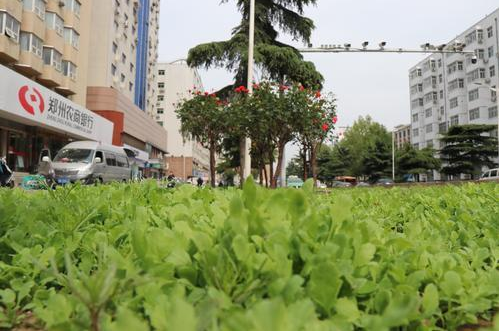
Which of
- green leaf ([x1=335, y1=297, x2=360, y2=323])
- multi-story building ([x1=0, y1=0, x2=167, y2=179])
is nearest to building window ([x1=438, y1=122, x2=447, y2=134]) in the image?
multi-story building ([x1=0, y1=0, x2=167, y2=179])

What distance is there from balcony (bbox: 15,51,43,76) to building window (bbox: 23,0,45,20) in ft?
9.24

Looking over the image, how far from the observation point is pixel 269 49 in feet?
53.5

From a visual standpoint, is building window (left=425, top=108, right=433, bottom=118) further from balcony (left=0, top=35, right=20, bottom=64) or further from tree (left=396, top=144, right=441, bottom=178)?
balcony (left=0, top=35, right=20, bottom=64)

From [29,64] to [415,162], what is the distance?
4704 cm

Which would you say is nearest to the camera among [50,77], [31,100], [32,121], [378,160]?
[31,100]

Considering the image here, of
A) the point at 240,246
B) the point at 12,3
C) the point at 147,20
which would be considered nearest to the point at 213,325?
the point at 240,246

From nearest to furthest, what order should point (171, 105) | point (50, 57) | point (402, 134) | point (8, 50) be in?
point (8, 50)
point (50, 57)
point (171, 105)
point (402, 134)

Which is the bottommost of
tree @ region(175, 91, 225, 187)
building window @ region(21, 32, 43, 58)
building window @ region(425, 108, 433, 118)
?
tree @ region(175, 91, 225, 187)

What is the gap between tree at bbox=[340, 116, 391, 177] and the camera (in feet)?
215

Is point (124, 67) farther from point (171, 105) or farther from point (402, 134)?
point (402, 134)

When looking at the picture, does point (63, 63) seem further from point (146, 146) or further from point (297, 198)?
point (297, 198)

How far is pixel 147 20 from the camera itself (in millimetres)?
50969

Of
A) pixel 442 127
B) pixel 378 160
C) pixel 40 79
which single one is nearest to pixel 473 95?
pixel 442 127

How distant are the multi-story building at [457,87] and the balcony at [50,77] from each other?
42.1m
